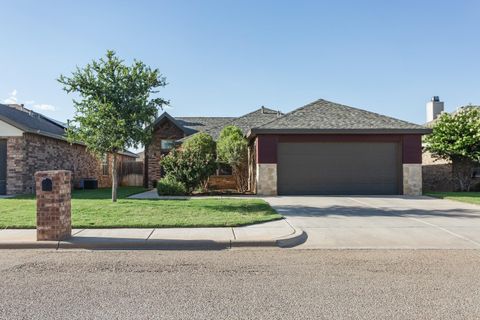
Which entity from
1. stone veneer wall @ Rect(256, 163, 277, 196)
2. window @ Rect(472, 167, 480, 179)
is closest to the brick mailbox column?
stone veneer wall @ Rect(256, 163, 277, 196)

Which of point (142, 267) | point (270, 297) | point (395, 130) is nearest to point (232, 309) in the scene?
point (270, 297)

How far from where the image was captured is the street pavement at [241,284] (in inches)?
146

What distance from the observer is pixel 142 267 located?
5.29m

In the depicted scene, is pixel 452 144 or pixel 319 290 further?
pixel 452 144

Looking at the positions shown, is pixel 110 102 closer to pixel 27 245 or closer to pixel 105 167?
pixel 27 245

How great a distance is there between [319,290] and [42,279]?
3.72 m

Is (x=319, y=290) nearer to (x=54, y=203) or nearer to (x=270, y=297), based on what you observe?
(x=270, y=297)

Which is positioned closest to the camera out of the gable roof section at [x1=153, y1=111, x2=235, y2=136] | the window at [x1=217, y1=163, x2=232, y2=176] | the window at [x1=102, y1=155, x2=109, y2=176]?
the window at [x1=217, y1=163, x2=232, y2=176]

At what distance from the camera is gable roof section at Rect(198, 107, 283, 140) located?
23.0 meters

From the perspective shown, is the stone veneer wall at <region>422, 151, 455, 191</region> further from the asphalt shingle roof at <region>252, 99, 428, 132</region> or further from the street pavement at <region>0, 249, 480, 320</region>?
the street pavement at <region>0, 249, 480, 320</region>

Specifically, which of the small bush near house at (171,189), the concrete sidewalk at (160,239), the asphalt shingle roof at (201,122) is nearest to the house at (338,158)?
the small bush near house at (171,189)

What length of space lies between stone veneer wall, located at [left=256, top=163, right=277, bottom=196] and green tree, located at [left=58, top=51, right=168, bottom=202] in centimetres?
636

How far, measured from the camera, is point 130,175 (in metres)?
27.0

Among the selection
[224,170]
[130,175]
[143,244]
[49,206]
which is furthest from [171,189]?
[130,175]
